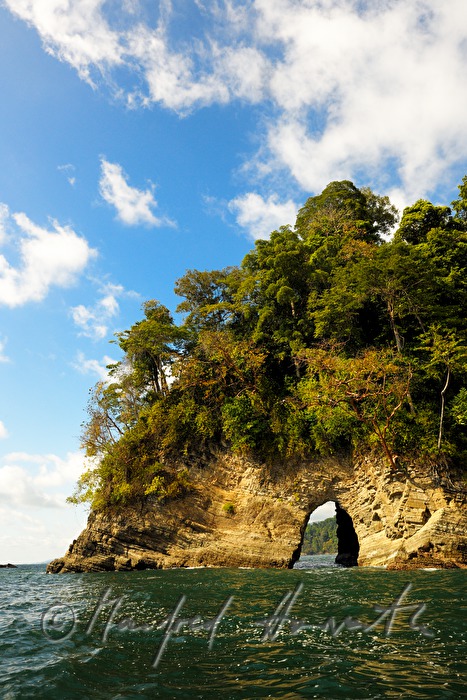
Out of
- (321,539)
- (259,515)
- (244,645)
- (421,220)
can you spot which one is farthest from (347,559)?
(321,539)

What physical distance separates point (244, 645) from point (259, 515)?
16.7 m

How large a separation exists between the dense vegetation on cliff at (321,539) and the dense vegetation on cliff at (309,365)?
125499mm

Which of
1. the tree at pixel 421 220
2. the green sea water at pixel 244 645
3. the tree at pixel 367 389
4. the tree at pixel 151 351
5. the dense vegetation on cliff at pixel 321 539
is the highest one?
the tree at pixel 421 220

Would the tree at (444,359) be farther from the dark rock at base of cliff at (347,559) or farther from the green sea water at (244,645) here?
the dark rock at base of cliff at (347,559)

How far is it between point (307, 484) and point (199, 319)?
15.4 meters

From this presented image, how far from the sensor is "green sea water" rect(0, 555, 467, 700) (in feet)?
15.3

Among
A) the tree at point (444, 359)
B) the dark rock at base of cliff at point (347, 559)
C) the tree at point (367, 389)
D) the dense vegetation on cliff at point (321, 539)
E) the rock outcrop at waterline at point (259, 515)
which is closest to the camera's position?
the rock outcrop at waterline at point (259, 515)

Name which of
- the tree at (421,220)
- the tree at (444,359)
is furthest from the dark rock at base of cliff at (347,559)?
the tree at (421,220)

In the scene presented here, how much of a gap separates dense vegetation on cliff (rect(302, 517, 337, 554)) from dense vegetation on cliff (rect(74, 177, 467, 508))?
412 feet

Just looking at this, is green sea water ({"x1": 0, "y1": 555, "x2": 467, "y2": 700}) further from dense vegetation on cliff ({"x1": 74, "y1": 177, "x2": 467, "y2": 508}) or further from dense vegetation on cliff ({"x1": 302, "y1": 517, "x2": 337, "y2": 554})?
dense vegetation on cliff ({"x1": 302, "y1": 517, "x2": 337, "y2": 554})

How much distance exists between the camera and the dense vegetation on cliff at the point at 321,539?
13750 cm

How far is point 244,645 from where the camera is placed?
6.26 m

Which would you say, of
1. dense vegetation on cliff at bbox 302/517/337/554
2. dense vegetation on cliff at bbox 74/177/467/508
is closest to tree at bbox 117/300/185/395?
dense vegetation on cliff at bbox 74/177/467/508

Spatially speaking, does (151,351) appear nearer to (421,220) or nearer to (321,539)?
(421,220)
